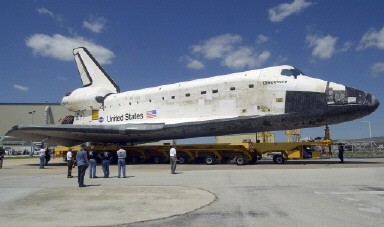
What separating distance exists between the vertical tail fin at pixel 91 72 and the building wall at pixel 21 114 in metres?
55.6

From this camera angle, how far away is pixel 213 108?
60.8 ft

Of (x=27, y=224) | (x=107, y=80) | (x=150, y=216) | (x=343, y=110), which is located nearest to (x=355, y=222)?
(x=150, y=216)

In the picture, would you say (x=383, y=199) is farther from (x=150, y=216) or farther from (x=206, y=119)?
(x=206, y=119)

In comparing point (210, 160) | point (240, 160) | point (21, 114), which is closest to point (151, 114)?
point (210, 160)

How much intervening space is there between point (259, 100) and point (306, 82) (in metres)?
2.39

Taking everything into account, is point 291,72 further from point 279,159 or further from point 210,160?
point 210,160

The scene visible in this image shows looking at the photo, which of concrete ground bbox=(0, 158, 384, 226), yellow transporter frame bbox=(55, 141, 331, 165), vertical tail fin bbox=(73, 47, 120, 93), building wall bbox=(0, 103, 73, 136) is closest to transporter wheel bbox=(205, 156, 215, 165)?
yellow transporter frame bbox=(55, 141, 331, 165)

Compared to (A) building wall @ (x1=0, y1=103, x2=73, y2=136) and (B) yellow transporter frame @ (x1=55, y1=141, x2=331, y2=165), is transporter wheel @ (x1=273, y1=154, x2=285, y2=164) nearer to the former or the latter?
(B) yellow transporter frame @ (x1=55, y1=141, x2=331, y2=165)

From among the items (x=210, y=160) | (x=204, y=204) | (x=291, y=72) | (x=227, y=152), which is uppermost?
(x=291, y=72)

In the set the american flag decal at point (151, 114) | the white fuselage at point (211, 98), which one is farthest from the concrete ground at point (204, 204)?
the american flag decal at point (151, 114)

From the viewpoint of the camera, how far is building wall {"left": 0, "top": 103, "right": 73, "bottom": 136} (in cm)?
7812

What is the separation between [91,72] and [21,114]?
6232 centimetres

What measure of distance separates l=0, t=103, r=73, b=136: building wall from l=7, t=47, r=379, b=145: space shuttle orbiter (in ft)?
195

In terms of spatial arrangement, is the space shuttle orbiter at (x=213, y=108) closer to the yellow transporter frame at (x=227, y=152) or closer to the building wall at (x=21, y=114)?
the yellow transporter frame at (x=227, y=152)
